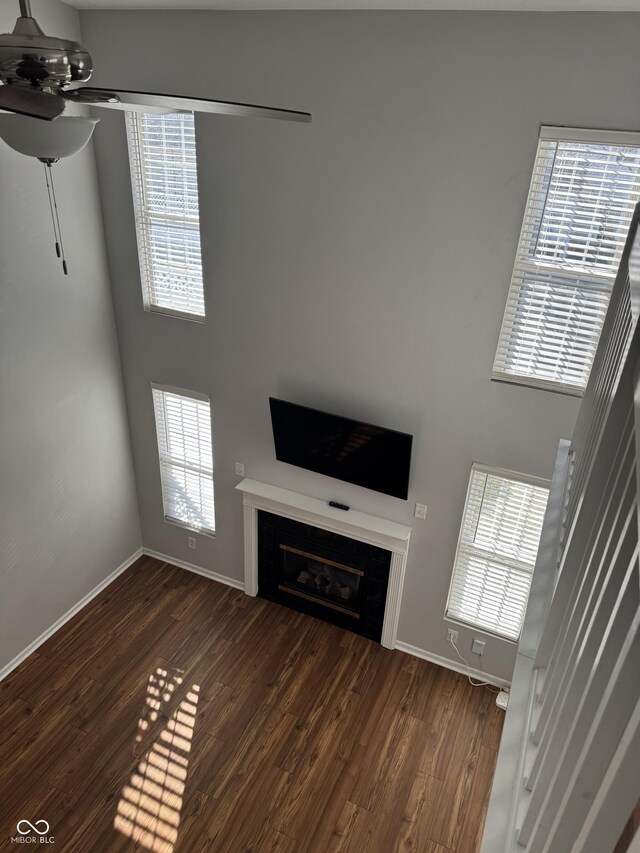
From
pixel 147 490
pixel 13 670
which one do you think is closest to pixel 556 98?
pixel 147 490

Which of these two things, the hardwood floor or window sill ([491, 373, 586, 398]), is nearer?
window sill ([491, 373, 586, 398])

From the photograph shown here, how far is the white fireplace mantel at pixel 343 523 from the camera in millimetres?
4891

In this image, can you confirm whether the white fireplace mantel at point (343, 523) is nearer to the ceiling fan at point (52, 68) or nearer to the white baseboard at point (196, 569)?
the white baseboard at point (196, 569)

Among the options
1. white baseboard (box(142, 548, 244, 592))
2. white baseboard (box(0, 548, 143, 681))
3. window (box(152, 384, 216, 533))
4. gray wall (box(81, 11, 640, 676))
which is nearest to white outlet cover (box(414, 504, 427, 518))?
gray wall (box(81, 11, 640, 676))

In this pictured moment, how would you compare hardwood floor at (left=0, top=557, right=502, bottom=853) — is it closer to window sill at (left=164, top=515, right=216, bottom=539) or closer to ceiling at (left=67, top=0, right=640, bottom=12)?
window sill at (left=164, top=515, right=216, bottom=539)

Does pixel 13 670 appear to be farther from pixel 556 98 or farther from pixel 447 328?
pixel 556 98

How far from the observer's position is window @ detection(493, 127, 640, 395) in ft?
11.2

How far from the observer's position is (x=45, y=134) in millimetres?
1839

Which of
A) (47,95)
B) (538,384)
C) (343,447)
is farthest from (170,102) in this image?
(343,447)

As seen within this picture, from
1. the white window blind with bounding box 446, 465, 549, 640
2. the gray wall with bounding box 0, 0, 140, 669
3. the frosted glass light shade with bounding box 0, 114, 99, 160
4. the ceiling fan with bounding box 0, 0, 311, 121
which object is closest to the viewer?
the ceiling fan with bounding box 0, 0, 311, 121

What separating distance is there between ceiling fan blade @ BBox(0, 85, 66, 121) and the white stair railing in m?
1.38

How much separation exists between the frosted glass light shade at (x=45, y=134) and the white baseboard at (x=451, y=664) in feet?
15.6

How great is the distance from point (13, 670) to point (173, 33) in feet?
17.0

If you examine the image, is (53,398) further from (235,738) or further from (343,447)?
(235,738)
